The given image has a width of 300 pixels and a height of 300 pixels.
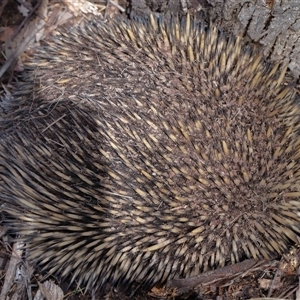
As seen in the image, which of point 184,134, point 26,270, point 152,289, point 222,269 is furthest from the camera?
point 26,270

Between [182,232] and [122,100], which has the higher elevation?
[122,100]

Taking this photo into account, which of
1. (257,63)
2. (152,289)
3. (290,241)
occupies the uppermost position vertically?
(257,63)

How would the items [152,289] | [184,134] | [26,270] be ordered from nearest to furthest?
1. [184,134]
2. [152,289]
3. [26,270]

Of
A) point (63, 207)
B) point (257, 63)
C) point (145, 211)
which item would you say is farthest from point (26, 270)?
point (257, 63)

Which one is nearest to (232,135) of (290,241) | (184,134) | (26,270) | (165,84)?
(184,134)

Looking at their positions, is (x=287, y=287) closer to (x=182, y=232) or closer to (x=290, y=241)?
(x=290, y=241)

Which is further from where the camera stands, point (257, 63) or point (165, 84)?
point (257, 63)
